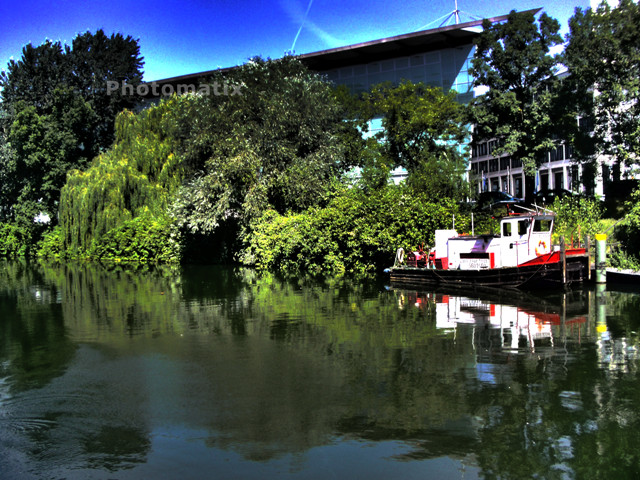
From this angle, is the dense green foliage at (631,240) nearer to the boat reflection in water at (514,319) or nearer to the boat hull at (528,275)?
the boat hull at (528,275)

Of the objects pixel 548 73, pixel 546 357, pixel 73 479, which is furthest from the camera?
pixel 548 73

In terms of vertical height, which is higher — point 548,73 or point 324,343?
point 548,73

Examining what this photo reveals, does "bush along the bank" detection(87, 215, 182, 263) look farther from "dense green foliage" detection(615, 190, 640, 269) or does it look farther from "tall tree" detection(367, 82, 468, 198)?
"dense green foliage" detection(615, 190, 640, 269)

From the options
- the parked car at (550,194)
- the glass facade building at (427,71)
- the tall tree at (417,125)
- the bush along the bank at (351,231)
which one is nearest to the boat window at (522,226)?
the bush along the bank at (351,231)

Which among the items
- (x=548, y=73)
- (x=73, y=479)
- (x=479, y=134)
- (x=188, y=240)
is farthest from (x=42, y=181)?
(x=73, y=479)

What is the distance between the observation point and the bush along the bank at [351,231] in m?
32.5

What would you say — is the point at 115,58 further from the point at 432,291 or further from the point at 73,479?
the point at 73,479

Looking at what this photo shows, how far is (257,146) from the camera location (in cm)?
3822

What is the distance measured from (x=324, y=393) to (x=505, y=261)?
674 inches

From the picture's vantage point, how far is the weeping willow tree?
1842 inches

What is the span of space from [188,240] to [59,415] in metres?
36.8

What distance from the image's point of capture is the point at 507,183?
73.4 m

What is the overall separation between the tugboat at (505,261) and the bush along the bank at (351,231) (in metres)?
4.07

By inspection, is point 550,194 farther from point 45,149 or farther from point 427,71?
point 45,149
